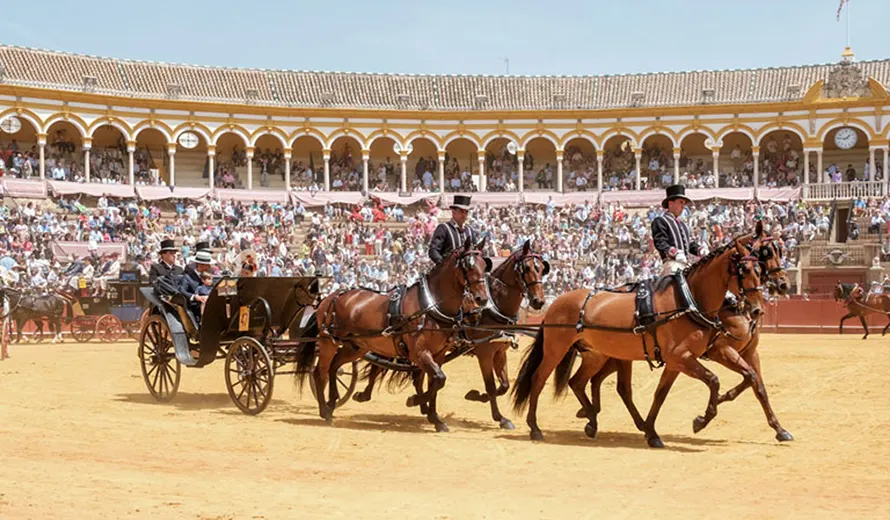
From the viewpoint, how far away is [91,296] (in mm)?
25469

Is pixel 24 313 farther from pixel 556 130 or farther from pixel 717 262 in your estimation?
pixel 556 130

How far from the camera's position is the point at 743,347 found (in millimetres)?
10227

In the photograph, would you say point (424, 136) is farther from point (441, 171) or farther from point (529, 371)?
point (529, 371)

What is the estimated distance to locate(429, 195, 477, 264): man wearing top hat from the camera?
11.5 m

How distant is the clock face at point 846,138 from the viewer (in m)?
44.1

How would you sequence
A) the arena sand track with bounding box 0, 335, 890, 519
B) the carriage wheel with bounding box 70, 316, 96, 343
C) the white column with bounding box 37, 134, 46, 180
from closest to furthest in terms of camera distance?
the arena sand track with bounding box 0, 335, 890, 519
the carriage wheel with bounding box 70, 316, 96, 343
the white column with bounding box 37, 134, 46, 180

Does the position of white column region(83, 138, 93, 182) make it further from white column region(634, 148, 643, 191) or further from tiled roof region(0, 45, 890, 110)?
white column region(634, 148, 643, 191)

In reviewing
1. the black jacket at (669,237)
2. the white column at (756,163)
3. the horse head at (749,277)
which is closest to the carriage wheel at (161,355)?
A: the black jacket at (669,237)

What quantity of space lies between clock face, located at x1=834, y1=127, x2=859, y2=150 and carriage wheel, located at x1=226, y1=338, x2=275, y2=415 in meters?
37.2

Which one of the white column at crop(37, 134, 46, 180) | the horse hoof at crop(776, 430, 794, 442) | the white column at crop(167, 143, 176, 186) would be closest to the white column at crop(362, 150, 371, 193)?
the white column at crop(167, 143, 176, 186)

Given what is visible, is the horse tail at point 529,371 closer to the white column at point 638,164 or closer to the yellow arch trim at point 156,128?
the white column at point 638,164

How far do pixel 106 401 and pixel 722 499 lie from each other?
330 inches

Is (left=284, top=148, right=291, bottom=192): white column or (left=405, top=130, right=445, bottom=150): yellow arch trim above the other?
(left=405, top=130, right=445, bottom=150): yellow arch trim

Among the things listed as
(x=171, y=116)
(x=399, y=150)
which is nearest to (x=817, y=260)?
(x=399, y=150)
